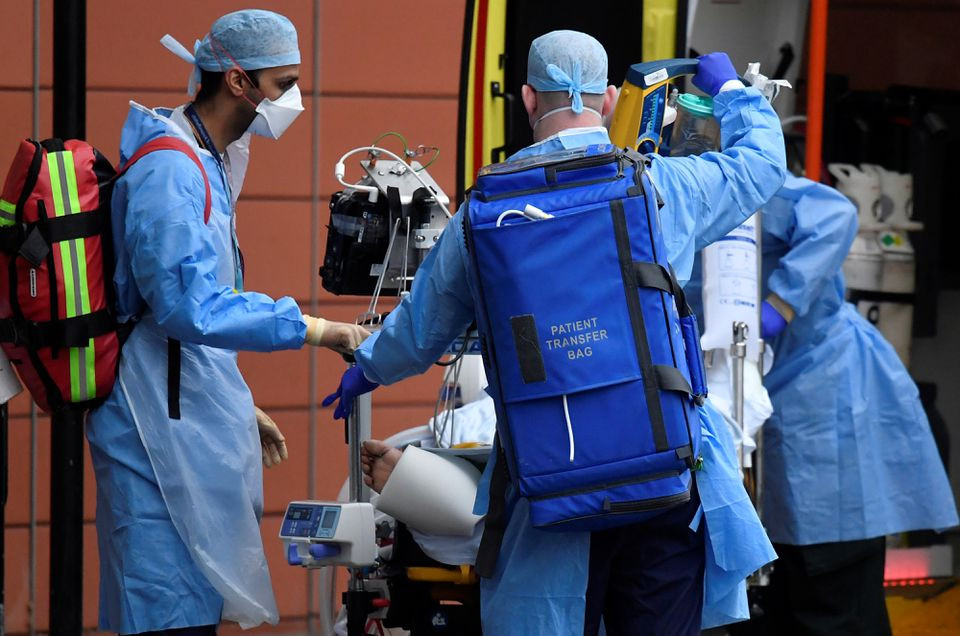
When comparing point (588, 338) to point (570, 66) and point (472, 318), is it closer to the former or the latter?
point (472, 318)

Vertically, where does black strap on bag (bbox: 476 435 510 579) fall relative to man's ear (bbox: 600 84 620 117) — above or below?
below

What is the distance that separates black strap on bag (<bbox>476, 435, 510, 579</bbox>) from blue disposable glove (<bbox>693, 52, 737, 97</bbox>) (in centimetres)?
95

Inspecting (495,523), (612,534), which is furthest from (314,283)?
(612,534)

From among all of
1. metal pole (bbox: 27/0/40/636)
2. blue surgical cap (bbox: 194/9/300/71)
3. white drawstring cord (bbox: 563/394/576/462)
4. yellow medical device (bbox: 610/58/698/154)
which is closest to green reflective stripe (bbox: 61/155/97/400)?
blue surgical cap (bbox: 194/9/300/71)

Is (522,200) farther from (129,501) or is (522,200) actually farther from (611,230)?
Answer: (129,501)

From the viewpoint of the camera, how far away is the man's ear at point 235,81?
3311mm

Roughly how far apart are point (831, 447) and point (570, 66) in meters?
2.27

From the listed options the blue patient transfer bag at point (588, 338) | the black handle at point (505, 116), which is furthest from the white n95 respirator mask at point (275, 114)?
the black handle at point (505, 116)

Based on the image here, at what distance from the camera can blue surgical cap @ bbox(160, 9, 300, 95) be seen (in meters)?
3.30

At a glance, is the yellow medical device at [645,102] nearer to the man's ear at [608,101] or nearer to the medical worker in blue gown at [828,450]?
the man's ear at [608,101]

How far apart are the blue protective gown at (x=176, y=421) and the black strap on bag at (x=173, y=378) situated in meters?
0.01

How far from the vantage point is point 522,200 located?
2713mm

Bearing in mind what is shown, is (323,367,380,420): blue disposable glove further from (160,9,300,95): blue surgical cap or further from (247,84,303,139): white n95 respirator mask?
(160,9,300,95): blue surgical cap

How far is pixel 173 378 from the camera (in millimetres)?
3152
